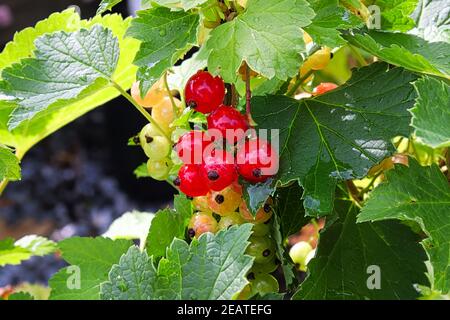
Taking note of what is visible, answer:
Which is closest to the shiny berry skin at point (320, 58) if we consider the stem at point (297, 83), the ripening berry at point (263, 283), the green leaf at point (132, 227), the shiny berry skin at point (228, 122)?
the stem at point (297, 83)

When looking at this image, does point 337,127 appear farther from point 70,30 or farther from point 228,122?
point 70,30

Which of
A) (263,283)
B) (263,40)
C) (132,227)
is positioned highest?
(263,40)

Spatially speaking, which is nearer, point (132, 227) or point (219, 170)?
point (219, 170)

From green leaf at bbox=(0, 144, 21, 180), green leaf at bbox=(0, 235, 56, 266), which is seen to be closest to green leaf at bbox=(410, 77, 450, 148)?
green leaf at bbox=(0, 144, 21, 180)

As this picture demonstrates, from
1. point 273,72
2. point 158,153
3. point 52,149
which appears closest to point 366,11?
point 273,72

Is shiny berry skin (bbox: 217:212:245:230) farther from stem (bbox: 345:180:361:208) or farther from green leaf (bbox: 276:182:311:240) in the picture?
stem (bbox: 345:180:361:208)

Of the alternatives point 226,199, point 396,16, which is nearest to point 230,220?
point 226,199

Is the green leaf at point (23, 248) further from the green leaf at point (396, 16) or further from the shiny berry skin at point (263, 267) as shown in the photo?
the green leaf at point (396, 16)
